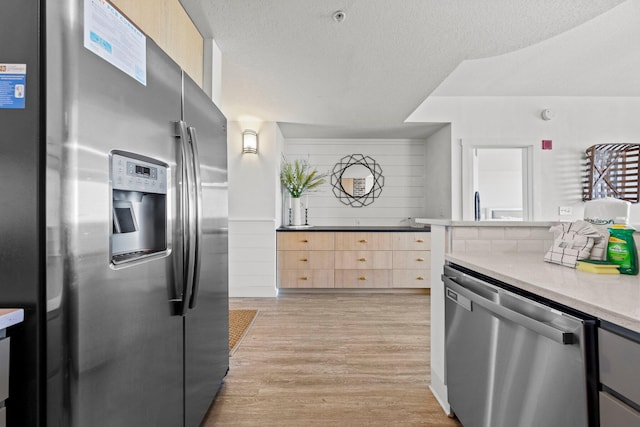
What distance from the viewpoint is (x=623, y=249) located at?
1.15 meters

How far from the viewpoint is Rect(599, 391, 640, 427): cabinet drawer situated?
0.66m

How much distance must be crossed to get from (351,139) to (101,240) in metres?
4.33

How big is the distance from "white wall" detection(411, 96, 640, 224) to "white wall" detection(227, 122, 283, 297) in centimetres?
198

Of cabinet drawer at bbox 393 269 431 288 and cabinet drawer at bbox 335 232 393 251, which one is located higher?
cabinet drawer at bbox 335 232 393 251

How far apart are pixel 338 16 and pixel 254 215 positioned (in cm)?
257

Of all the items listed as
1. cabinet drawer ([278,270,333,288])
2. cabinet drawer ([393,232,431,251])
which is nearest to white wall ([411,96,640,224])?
cabinet drawer ([393,232,431,251])

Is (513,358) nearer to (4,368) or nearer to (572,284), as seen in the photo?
(572,284)

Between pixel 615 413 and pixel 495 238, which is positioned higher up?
pixel 495 238

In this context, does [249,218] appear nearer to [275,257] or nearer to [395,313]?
[275,257]

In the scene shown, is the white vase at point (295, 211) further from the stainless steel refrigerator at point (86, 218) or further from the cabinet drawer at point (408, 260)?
the stainless steel refrigerator at point (86, 218)

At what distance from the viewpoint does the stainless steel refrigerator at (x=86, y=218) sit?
684 mm

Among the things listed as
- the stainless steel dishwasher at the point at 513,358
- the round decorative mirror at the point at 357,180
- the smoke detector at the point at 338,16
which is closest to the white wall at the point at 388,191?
the round decorative mirror at the point at 357,180

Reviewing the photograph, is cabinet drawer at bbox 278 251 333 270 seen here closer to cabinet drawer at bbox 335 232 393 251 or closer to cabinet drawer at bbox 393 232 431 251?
cabinet drawer at bbox 335 232 393 251

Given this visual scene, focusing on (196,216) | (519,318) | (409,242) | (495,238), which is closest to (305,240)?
(409,242)
